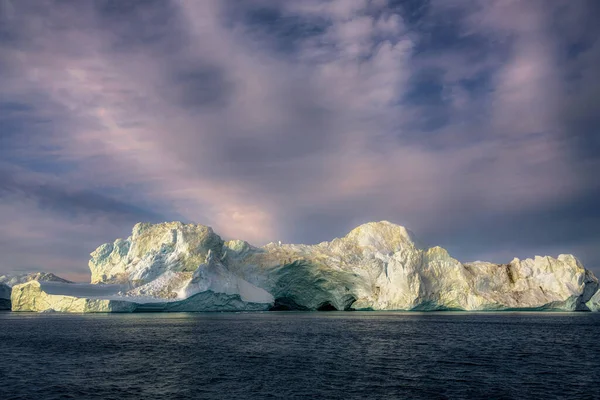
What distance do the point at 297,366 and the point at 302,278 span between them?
72.4 m

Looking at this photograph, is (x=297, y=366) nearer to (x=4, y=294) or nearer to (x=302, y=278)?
(x=302, y=278)

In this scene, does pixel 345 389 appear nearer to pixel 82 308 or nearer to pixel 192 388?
pixel 192 388

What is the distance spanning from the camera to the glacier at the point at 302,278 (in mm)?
76188

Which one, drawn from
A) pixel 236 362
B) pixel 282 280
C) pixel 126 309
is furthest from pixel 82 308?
pixel 236 362

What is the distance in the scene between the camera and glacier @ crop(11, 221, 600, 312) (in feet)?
250

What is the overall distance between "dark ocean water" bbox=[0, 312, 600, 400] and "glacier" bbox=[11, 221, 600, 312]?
34.3 m

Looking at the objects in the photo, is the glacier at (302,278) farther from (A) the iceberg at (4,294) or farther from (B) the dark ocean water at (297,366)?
(B) the dark ocean water at (297,366)

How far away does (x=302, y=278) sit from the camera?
322 ft

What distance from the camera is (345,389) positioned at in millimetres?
20188

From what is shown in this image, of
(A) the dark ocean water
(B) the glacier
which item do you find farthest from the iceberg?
(A) the dark ocean water

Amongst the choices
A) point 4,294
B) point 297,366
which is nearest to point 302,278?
point 4,294

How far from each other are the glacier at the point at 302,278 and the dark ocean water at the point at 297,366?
34.3 meters

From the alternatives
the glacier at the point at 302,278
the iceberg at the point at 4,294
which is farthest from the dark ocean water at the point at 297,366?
the iceberg at the point at 4,294

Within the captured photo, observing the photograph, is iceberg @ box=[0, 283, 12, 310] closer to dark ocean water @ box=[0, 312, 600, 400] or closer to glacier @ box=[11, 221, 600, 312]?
glacier @ box=[11, 221, 600, 312]
